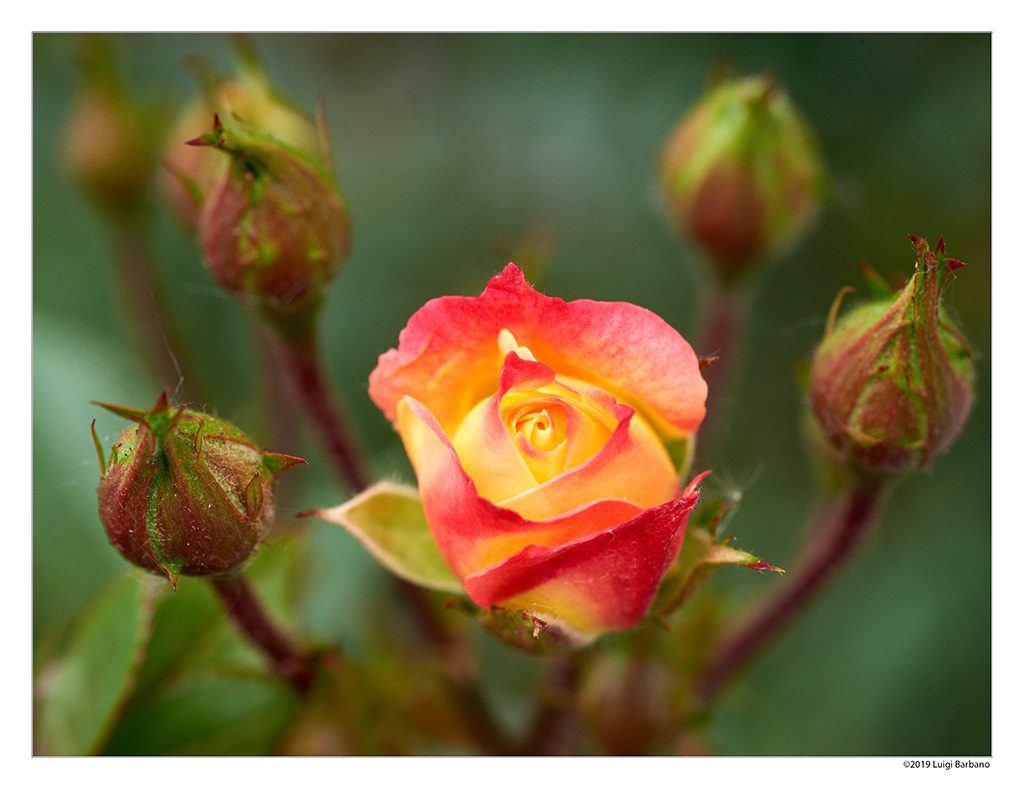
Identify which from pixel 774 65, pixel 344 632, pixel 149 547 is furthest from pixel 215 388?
pixel 774 65

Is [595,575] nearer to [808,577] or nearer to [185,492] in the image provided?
[185,492]

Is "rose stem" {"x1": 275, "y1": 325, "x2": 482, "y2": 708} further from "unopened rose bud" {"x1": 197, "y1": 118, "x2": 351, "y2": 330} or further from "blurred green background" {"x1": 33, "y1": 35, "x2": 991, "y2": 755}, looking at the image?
"blurred green background" {"x1": 33, "y1": 35, "x2": 991, "y2": 755}

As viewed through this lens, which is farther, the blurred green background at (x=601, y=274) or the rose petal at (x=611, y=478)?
the blurred green background at (x=601, y=274)

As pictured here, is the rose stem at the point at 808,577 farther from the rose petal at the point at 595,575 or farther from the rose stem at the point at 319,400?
the rose stem at the point at 319,400

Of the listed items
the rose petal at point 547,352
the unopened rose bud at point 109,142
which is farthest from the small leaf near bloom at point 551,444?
the unopened rose bud at point 109,142

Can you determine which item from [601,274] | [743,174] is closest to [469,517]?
[743,174]
